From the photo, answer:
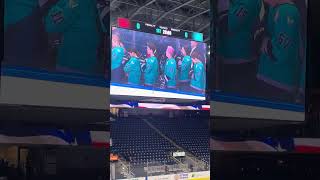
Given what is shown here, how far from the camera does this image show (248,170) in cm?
251

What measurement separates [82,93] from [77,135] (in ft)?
0.58

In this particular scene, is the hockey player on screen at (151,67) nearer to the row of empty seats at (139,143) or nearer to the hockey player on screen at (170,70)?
the hockey player on screen at (170,70)

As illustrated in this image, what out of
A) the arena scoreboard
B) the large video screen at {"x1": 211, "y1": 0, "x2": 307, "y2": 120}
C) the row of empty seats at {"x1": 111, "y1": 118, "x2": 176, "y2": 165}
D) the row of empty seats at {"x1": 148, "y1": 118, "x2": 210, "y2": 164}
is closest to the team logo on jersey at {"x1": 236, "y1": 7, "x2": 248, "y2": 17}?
the large video screen at {"x1": 211, "y1": 0, "x2": 307, "y2": 120}

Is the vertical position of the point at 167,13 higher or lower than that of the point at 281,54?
higher

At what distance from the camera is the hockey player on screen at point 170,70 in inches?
383

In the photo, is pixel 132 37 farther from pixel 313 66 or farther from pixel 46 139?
pixel 46 139

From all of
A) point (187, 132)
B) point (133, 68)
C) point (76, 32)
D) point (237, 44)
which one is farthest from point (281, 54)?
point (187, 132)

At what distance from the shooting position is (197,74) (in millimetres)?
10391

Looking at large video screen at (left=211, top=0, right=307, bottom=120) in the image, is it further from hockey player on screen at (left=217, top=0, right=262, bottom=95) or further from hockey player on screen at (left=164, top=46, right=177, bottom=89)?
hockey player on screen at (left=164, top=46, right=177, bottom=89)

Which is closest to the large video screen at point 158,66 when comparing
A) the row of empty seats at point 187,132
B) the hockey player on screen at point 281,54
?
the row of empty seats at point 187,132

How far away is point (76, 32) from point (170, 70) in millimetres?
8195

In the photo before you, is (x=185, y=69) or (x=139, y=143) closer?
(x=185, y=69)

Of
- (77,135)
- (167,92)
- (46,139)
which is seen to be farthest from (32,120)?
(167,92)

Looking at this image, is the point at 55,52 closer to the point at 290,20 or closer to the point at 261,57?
the point at 261,57
